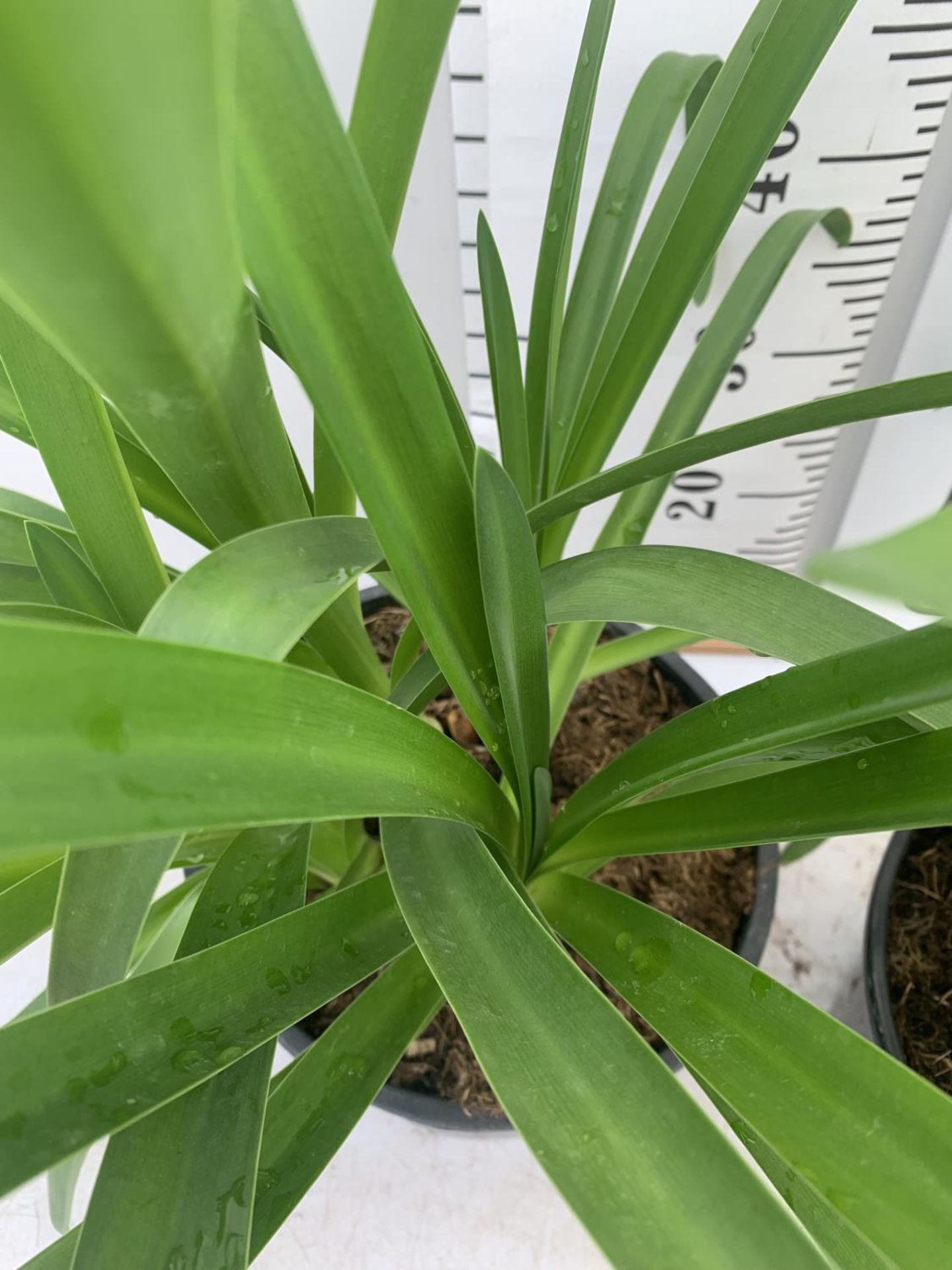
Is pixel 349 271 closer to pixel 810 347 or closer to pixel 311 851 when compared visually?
pixel 311 851

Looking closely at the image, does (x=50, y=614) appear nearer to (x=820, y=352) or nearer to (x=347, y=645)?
(x=347, y=645)

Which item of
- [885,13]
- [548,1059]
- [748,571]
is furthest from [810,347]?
[548,1059]

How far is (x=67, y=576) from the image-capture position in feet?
0.95

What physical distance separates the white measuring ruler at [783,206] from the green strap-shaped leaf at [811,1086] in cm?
53

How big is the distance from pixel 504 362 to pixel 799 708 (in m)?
0.20

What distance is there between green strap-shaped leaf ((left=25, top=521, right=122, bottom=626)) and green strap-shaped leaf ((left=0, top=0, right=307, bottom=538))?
0.29ft

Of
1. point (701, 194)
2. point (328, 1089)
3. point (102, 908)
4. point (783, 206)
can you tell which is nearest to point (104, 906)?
point (102, 908)

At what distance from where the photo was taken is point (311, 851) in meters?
0.42

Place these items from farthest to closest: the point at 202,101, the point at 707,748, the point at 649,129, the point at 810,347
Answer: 1. the point at 810,347
2. the point at 649,129
3. the point at 707,748
4. the point at 202,101

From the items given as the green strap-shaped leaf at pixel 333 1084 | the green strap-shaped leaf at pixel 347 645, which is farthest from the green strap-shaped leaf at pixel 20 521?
the green strap-shaped leaf at pixel 333 1084

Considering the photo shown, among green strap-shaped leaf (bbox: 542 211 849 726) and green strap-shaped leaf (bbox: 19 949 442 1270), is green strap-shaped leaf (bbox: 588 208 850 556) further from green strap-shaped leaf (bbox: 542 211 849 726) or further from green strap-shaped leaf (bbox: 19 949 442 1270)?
green strap-shaped leaf (bbox: 19 949 442 1270)

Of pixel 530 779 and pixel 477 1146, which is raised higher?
pixel 530 779

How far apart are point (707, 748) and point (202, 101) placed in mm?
205

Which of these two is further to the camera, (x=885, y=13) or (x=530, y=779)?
(x=885, y=13)
